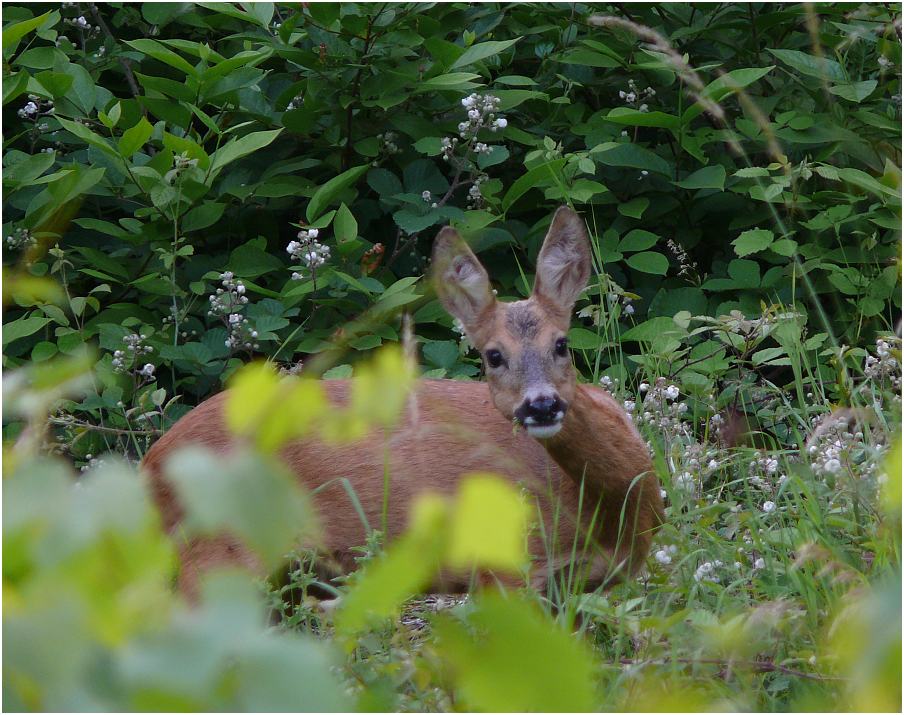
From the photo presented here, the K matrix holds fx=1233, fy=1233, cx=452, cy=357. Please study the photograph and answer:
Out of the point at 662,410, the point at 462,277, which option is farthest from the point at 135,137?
the point at 662,410

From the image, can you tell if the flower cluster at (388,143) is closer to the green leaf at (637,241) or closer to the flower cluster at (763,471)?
the green leaf at (637,241)

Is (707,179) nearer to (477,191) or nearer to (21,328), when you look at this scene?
(477,191)

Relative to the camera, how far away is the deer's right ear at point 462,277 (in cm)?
326

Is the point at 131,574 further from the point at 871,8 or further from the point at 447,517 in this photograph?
the point at 871,8

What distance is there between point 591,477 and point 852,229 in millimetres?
1792

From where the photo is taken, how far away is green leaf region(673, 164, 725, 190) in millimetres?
4129

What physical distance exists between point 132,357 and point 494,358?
142 centimetres

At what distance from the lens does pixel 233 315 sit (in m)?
3.93

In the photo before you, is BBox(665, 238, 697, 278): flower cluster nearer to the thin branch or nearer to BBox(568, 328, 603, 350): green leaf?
BBox(568, 328, 603, 350): green leaf

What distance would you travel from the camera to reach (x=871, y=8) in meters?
3.90

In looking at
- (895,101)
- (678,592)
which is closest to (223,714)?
(678,592)

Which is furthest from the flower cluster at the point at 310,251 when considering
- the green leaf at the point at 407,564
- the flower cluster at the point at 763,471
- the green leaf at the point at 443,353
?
the green leaf at the point at 407,564

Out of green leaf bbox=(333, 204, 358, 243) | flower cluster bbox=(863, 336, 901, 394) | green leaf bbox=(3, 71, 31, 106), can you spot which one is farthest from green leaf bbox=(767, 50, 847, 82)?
green leaf bbox=(3, 71, 31, 106)

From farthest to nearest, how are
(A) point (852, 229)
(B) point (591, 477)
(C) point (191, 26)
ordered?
(C) point (191, 26)
(A) point (852, 229)
(B) point (591, 477)
